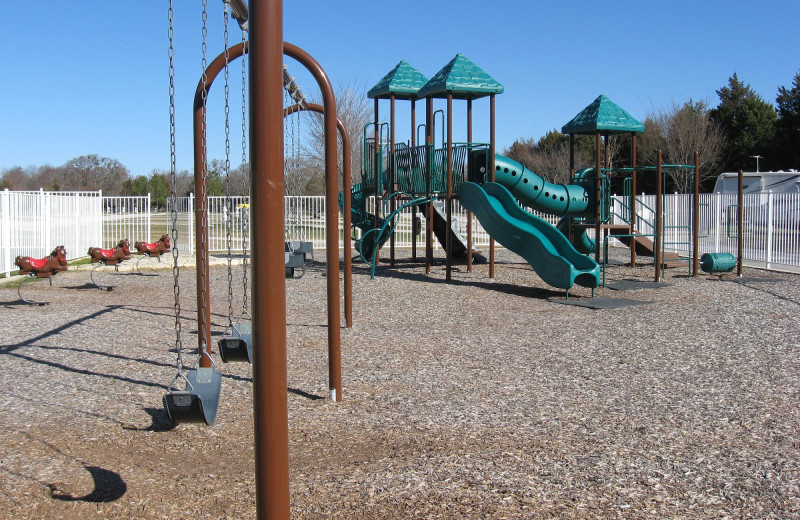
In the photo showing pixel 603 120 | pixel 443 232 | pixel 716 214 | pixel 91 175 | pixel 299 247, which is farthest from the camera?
pixel 91 175

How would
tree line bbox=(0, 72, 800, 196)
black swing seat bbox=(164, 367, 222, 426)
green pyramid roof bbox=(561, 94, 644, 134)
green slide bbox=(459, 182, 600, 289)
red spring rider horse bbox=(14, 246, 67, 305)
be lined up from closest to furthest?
1. black swing seat bbox=(164, 367, 222, 426)
2. red spring rider horse bbox=(14, 246, 67, 305)
3. green slide bbox=(459, 182, 600, 289)
4. green pyramid roof bbox=(561, 94, 644, 134)
5. tree line bbox=(0, 72, 800, 196)

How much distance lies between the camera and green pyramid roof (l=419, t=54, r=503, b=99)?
16.0 m

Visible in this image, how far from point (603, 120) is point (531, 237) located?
5714 millimetres

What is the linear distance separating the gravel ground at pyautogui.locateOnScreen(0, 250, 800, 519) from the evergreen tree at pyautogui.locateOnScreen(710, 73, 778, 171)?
34.4 metres

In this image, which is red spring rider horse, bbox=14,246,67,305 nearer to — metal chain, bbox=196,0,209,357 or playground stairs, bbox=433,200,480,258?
metal chain, bbox=196,0,209,357

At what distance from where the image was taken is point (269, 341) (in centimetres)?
277

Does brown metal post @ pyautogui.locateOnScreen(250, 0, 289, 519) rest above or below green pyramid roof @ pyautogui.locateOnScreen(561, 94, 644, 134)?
below

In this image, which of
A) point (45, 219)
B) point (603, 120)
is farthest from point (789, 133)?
point (45, 219)

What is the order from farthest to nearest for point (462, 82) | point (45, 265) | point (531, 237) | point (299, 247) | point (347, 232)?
point (462, 82) < point (299, 247) < point (531, 237) < point (45, 265) < point (347, 232)

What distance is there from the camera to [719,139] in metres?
40.8

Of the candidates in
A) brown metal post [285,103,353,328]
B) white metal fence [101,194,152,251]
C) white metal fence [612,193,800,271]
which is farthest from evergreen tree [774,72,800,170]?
brown metal post [285,103,353,328]

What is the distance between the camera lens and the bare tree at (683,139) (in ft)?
129

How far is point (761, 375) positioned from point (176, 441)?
5556mm

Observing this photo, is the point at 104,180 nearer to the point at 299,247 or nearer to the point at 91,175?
the point at 91,175
